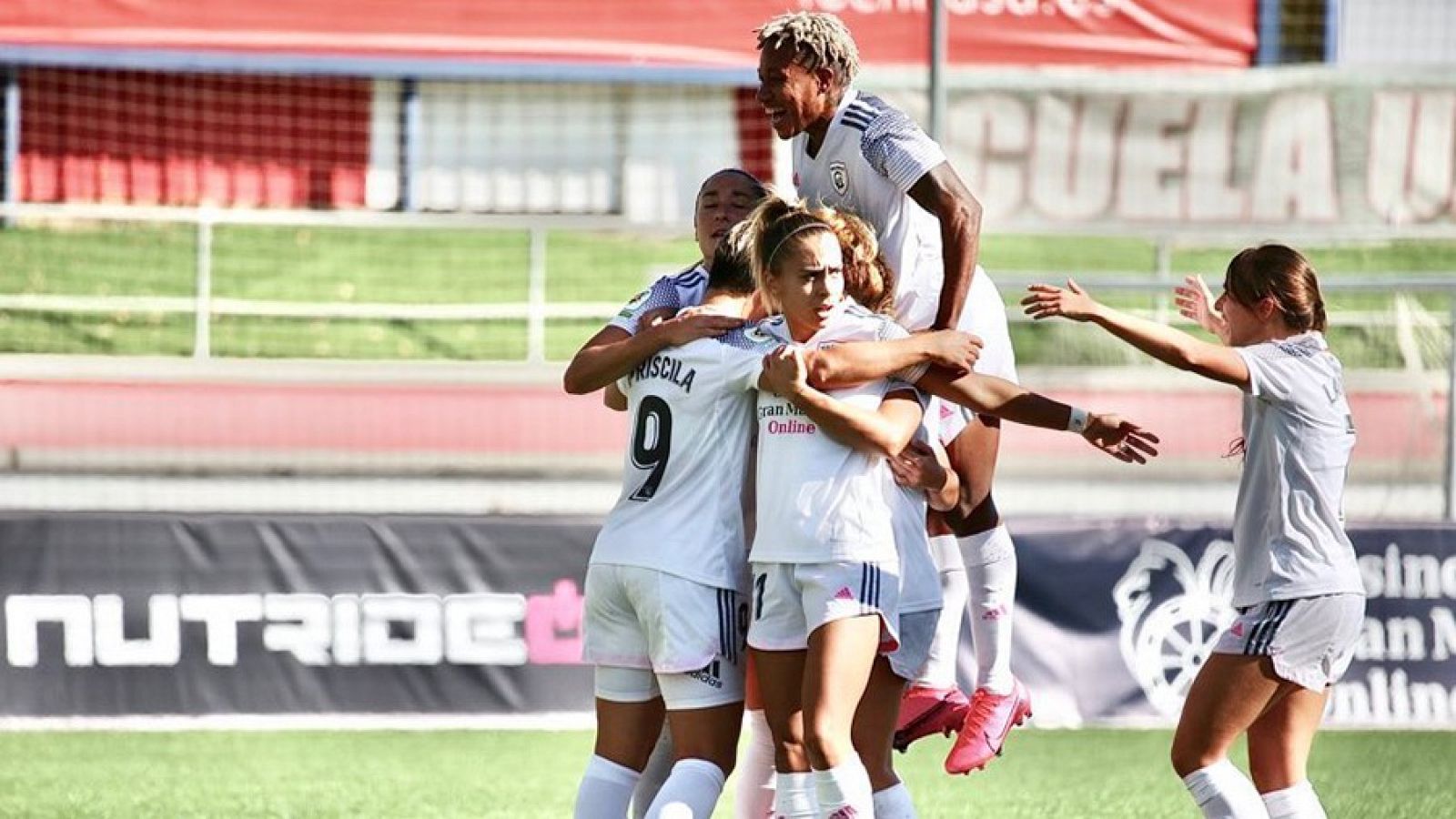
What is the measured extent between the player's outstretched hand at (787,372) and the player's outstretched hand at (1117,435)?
81cm

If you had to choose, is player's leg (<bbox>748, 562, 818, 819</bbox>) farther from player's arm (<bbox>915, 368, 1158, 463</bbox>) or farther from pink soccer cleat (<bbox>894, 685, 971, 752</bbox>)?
pink soccer cleat (<bbox>894, 685, 971, 752</bbox>)

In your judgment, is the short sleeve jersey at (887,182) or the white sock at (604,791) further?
the short sleeve jersey at (887,182)

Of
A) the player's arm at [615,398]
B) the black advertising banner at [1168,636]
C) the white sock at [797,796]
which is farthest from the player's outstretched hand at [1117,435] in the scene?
the black advertising banner at [1168,636]

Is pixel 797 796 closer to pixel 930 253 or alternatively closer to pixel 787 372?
pixel 787 372

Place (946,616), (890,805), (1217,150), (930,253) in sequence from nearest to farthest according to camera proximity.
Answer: (890,805) < (930,253) < (946,616) < (1217,150)

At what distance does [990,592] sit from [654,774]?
1.12m

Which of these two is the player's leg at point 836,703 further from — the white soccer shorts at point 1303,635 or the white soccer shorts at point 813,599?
the white soccer shorts at point 1303,635

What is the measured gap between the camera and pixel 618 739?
555 cm

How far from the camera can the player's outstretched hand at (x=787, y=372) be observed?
511 cm

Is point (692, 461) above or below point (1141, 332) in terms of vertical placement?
below

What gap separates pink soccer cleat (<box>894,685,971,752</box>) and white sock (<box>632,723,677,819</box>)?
0.66 m

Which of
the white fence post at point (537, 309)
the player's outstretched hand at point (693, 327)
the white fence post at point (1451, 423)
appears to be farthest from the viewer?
the white fence post at point (537, 309)

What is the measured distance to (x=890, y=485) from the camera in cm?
546

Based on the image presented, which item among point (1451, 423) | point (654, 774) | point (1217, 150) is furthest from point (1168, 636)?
point (1217, 150)
